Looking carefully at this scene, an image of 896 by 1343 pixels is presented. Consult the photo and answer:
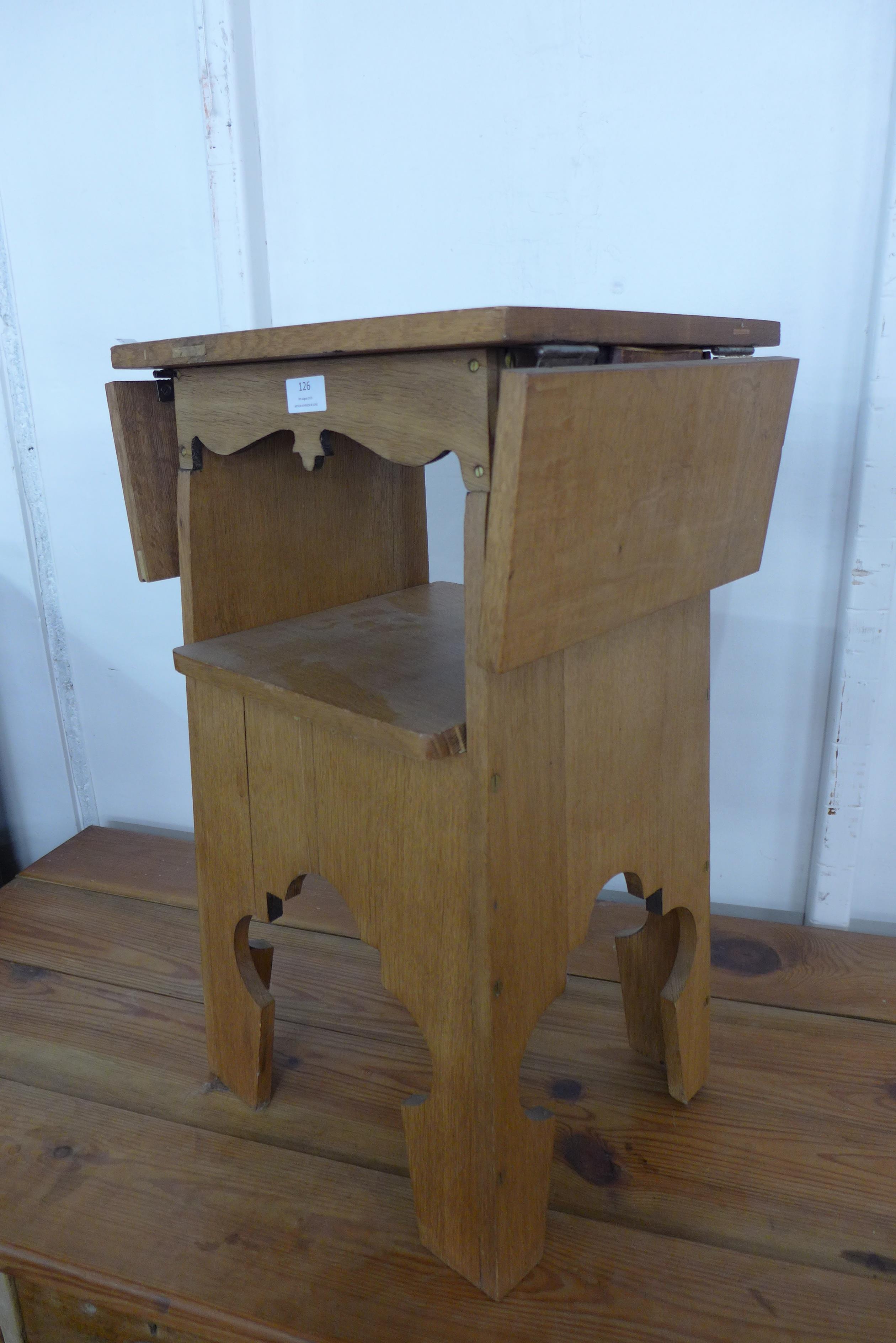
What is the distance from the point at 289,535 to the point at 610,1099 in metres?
0.68

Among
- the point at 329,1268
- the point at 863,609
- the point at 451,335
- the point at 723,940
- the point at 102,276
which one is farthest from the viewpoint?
the point at 102,276

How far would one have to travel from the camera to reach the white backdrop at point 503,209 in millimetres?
1012

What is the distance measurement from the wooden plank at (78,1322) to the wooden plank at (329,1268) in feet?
0.10

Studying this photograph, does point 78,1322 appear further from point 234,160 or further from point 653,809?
point 234,160

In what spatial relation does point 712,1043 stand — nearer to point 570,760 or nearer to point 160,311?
point 570,760

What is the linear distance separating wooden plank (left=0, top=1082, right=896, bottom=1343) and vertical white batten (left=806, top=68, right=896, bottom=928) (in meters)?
0.54

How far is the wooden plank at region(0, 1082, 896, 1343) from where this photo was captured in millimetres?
715

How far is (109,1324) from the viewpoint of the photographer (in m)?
0.79

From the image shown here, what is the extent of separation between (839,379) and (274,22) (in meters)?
0.84

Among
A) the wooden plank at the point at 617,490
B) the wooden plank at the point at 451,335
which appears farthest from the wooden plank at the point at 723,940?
the wooden plank at the point at 451,335

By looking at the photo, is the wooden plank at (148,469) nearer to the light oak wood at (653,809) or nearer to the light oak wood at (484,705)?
the light oak wood at (484,705)

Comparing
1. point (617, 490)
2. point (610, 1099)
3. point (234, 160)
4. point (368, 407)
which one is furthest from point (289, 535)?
point (610, 1099)

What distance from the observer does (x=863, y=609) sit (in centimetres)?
109

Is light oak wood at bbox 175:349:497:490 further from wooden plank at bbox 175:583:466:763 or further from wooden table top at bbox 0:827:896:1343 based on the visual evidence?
wooden table top at bbox 0:827:896:1343
